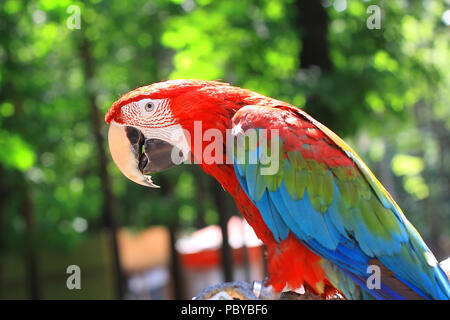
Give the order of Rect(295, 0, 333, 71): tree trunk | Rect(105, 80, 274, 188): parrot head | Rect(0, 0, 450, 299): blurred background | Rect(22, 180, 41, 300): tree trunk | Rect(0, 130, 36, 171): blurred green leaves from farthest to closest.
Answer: Rect(22, 180, 41, 300): tree trunk, Rect(0, 130, 36, 171): blurred green leaves, Rect(295, 0, 333, 71): tree trunk, Rect(0, 0, 450, 299): blurred background, Rect(105, 80, 274, 188): parrot head

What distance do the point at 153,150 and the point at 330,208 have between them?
2.90 feet

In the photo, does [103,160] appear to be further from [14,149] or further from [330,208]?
[330,208]

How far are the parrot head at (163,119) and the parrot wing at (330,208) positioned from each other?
0.15 m

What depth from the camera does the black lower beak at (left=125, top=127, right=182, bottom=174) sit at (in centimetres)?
233

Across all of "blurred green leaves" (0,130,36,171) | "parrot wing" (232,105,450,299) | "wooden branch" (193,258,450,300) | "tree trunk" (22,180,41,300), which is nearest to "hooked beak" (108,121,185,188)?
"parrot wing" (232,105,450,299)

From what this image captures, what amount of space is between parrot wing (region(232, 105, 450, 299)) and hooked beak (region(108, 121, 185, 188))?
377 mm

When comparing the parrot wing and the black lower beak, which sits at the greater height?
the black lower beak

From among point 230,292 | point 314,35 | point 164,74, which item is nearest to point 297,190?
point 230,292

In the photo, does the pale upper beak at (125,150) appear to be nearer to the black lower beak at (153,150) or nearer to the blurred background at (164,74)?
the black lower beak at (153,150)

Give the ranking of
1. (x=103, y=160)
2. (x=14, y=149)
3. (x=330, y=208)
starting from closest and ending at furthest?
(x=330, y=208)
(x=14, y=149)
(x=103, y=160)

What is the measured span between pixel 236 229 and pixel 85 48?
618 cm

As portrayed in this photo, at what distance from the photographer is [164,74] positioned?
8828 millimetres

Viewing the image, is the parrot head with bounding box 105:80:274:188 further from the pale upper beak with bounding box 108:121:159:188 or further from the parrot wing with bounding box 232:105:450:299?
the parrot wing with bounding box 232:105:450:299

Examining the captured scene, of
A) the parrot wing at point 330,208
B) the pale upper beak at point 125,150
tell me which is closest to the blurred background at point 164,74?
the pale upper beak at point 125,150
